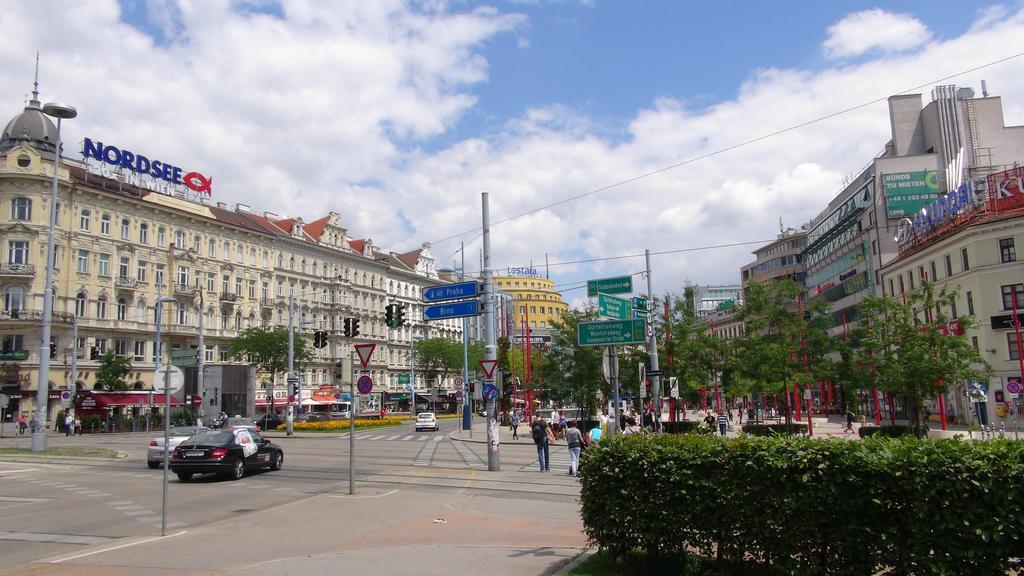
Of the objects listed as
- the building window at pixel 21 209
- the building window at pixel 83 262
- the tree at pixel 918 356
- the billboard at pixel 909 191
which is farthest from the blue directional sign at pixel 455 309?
the billboard at pixel 909 191

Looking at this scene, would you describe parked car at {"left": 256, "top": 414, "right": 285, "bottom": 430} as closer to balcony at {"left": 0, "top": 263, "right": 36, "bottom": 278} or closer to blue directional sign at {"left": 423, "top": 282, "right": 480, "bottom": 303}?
balcony at {"left": 0, "top": 263, "right": 36, "bottom": 278}

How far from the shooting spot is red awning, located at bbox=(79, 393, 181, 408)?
51938 mm

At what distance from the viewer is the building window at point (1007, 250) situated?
144 ft

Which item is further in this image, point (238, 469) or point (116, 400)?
point (116, 400)

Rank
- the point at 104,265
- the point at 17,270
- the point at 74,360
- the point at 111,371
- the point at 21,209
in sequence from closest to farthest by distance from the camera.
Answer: the point at 74,360, the point at 111,371, the point at 17,270, the point at 21,209, the point at 104,265

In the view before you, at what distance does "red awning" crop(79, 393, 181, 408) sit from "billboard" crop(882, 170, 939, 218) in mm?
59606

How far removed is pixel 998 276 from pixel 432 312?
3835 cm

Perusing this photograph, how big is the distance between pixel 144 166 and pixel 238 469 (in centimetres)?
5086

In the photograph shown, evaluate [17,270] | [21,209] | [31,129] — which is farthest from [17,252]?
[31,129]

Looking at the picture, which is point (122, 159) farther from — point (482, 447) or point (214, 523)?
point (214, 523)

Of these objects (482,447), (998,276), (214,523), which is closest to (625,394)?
(482,447)

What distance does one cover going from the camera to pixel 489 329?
23.2 metres

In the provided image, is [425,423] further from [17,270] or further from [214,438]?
[17,270]

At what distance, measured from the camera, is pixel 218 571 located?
8969mm
